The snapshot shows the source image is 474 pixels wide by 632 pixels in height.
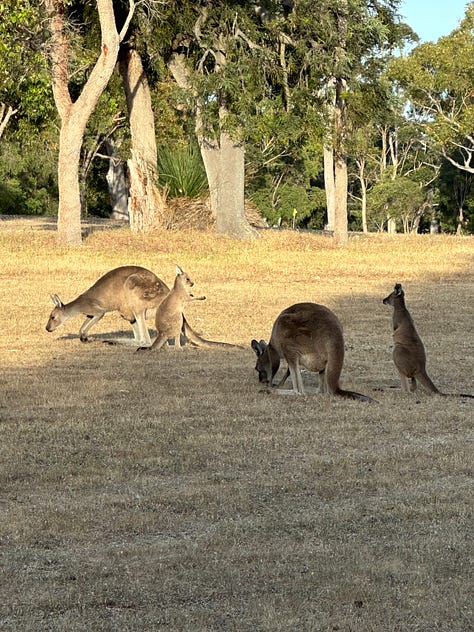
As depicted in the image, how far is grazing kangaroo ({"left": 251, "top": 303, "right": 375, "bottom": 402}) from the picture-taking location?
9391 millimetres

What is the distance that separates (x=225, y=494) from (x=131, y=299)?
611cm

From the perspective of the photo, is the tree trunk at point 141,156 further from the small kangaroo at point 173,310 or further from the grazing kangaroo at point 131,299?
the small kangaroo at point 173,310

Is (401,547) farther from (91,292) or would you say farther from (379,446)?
(91,292)

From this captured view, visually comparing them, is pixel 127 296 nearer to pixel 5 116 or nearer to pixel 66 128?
pixel 66 128

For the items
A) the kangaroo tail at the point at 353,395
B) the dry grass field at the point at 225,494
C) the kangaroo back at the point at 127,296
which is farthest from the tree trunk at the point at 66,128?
the kangaroo tail at the point at 353,395

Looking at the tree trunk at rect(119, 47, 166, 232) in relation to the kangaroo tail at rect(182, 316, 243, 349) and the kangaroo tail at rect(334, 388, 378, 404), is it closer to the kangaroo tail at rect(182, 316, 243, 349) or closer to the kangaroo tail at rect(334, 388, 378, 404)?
the kangaroo tail at rect(182, 316, 243, 349)

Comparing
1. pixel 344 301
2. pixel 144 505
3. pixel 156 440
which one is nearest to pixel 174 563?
pixel 144 505

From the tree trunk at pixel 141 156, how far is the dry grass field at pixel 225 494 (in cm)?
1360

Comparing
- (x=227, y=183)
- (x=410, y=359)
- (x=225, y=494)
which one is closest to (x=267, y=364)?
(x=410, y=359)

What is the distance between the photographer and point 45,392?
10.1m

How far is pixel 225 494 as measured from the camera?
6.63 meters

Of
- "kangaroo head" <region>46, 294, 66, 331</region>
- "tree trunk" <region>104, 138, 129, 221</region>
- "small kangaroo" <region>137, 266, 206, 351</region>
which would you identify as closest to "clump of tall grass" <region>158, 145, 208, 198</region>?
"kangaroo head" <region>46, 294, 66, 331</region>

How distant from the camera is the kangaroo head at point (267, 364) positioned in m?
10.1

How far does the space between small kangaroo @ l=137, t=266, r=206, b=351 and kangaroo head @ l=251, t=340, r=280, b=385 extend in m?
1.74
